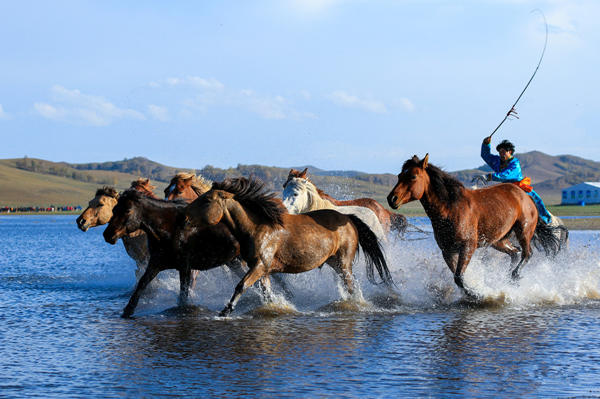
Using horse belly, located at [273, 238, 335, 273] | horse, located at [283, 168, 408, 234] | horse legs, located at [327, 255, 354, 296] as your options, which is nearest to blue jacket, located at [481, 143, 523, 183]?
horse, located at [283, 168, 408, 234]

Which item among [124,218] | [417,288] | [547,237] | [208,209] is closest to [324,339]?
[208,209]

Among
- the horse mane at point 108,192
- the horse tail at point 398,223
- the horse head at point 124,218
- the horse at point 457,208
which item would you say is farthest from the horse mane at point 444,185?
the horse tail at point 398,223

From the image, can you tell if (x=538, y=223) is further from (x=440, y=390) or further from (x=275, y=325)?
(x=440, y=390)

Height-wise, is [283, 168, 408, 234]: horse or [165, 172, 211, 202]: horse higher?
[165, 172, 211, 202]: horse

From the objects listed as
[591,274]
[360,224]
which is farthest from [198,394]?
[591,274]

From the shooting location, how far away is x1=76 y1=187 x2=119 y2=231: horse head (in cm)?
1049

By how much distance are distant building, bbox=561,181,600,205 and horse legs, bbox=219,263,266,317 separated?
103m

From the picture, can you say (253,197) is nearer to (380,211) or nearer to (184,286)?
(184,286)

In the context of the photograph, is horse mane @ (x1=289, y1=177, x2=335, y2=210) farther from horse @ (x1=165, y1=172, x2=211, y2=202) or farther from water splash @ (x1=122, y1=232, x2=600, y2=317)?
horse @ (x1=165, y1=172, x2=211, y2=202)

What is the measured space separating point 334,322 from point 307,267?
969mm

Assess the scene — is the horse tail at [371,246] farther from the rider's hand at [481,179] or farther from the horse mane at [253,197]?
the rider's hand at [481,179]

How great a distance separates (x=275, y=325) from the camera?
9.29 m

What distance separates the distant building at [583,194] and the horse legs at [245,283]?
4066 inches

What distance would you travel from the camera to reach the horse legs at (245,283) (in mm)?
9555
